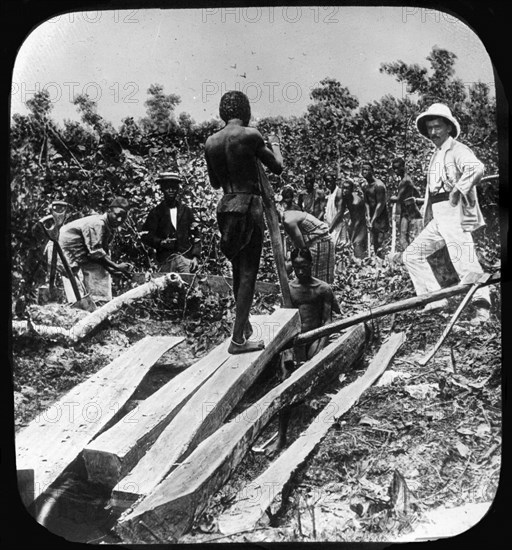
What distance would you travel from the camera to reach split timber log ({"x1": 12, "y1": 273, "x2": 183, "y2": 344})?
3.78 m

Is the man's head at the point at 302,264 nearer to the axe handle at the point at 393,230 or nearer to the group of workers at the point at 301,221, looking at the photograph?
the group of workers at the point at 301,221

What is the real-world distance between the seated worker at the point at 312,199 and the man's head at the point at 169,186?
2.17ft

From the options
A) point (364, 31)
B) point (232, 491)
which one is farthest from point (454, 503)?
point (364, 31)

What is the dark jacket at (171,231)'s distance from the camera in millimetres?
3799

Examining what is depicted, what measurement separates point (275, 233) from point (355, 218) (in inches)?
17.2

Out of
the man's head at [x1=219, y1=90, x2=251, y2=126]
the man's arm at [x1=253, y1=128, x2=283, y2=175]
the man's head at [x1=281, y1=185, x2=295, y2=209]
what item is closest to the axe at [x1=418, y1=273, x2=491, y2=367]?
the man's head at [x1=281, y1=185, x2=295, y2=209]

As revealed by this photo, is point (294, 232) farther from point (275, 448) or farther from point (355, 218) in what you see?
point (275, 448)

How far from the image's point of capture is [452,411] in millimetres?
3785

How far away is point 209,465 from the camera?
11.8 feet

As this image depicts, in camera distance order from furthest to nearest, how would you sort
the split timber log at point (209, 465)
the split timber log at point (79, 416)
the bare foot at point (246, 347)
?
the bare foot at point (246, 347), the split timber log at point (79, 416), the split timber log at point (209, 465)

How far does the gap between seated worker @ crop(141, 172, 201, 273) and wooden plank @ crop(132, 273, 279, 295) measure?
4 centimetres

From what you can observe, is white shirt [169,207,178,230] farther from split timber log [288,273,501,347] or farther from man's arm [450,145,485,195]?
man's arm [450,145,485,195]

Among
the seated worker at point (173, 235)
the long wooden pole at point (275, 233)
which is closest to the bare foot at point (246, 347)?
the long wooden pole at point (275, 233)

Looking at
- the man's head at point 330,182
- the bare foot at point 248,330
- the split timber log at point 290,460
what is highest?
the man's head at point 330,182
